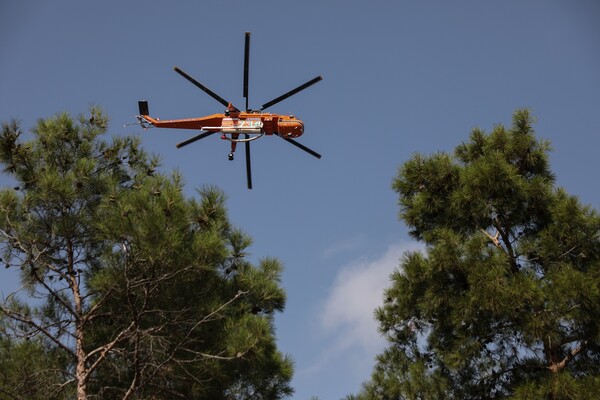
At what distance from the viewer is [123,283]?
7.87m

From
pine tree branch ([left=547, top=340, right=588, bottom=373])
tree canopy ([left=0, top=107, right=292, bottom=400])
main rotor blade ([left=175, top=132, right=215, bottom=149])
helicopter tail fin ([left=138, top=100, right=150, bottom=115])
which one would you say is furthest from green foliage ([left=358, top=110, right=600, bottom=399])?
helicopter tail fin ([left=138, top=100, right=150, bottom=115])

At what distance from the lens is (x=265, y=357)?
8.43 m

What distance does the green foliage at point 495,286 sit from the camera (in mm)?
8125

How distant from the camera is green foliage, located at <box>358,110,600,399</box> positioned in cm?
812

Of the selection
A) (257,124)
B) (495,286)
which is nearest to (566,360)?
(495,286)

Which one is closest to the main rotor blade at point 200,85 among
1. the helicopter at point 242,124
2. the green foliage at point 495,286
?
the helicopter at point 242,124

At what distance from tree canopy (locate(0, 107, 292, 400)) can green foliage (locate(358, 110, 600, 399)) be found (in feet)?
6.29

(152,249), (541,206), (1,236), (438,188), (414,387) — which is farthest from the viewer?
(438,188)

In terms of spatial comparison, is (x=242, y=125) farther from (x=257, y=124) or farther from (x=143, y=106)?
(x=143, y=106)

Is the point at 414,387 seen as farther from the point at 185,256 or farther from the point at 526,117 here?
the point at 526,117

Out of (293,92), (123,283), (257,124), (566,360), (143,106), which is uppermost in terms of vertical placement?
(143,106)

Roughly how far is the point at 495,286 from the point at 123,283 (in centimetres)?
460

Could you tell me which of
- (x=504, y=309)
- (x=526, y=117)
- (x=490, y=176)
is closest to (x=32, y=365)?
(x=504, y=309)

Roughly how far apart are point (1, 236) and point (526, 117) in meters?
7.72
